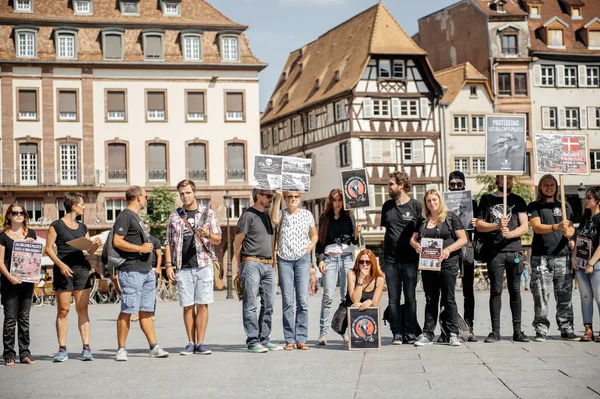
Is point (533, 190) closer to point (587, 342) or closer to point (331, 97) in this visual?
point (331, 97)

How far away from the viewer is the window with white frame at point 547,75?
61.3 meters

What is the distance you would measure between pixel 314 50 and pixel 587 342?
56269 millimetres

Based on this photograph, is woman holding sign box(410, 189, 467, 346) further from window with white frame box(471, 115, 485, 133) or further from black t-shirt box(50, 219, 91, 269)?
window with white frame box(471, 115, 485, 133)

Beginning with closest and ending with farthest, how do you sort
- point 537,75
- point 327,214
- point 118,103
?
point 327,214 < point 118,103 < point 537,75

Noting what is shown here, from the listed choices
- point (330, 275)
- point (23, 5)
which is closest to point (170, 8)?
point (23, 5)

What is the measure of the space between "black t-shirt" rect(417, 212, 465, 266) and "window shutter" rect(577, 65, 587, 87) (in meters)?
52.1

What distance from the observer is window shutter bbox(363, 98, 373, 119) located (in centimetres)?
5544

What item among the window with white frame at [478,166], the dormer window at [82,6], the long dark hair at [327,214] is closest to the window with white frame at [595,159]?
the window with white frame at [478,166]

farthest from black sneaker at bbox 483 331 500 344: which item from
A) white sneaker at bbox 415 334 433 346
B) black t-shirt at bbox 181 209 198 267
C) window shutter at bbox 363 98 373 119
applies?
window shutter at bbox 363 98 373 119

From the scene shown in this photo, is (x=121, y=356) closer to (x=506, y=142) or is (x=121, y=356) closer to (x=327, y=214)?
(x=327, y=214)

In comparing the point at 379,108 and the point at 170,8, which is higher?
the point at 170,8

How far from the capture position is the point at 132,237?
1172cm

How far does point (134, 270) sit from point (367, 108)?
44.6m

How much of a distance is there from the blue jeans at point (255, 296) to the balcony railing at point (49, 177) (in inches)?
1527
